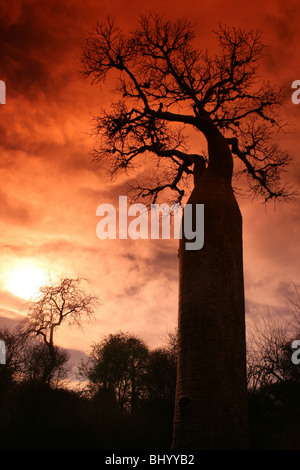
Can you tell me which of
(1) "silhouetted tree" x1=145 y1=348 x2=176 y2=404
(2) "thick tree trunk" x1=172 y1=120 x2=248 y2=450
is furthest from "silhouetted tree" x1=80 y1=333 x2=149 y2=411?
(2) "thick tree trunk" x1=172 y1=120 x2=248 y2=450

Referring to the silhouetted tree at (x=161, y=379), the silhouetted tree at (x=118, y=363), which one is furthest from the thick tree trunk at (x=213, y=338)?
the silhouetted tree at (x=118, y=363)

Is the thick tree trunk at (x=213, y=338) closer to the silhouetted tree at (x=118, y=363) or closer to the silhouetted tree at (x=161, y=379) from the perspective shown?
the silhouetted tree at (x=161, y=379)

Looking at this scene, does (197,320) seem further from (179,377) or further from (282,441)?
(282,441)

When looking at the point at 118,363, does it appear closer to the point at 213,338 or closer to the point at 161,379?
the point at 161,379

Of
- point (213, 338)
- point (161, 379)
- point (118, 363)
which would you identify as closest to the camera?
point (213, 338)

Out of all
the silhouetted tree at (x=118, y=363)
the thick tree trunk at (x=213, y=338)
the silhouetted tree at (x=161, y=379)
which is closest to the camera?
the thick tree trunk at (x=213, y=338)

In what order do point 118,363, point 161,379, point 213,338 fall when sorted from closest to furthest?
1. point 213,338
2. point 161,379
3. point 118,363

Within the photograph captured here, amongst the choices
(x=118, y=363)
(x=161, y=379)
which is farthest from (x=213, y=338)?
(x=118, y=363)

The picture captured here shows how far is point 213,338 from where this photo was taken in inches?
206

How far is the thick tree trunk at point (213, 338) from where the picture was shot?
4.89m

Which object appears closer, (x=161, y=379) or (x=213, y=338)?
(x=213, y=338)

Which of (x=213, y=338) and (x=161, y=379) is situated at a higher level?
(x=213, y=338)

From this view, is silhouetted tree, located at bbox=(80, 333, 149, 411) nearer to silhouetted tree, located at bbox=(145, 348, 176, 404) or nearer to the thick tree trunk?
silhouetted tree, located at bbox=(145, 348, 176, 404)
